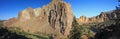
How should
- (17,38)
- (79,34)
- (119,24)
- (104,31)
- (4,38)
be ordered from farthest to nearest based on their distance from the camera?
(17,38)
(4,38)
(79,34)
(104,31)
(119,24)

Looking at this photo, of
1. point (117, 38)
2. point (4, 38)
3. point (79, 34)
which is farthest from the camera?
point (4, 38)

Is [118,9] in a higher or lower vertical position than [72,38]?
higher

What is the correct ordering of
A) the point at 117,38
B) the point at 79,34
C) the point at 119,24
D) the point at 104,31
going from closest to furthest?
the point at 117,38
the point at 119,24
the point at 104,31
the point at 79,34

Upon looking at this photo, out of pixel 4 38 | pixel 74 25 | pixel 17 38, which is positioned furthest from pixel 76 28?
pixel 17 38

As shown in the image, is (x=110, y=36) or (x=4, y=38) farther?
(x=4, y=38)

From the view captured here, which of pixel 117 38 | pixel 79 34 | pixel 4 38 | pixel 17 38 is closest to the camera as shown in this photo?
pixel 117 38

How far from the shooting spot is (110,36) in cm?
5484

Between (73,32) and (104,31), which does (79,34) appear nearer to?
(73,32)

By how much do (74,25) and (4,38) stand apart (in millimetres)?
108324

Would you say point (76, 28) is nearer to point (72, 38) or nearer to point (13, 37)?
point (72, 38)

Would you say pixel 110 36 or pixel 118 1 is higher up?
pixel 118 1

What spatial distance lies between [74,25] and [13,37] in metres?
130

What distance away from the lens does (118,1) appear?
53094 millimetres

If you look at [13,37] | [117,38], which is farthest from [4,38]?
[117,38]
